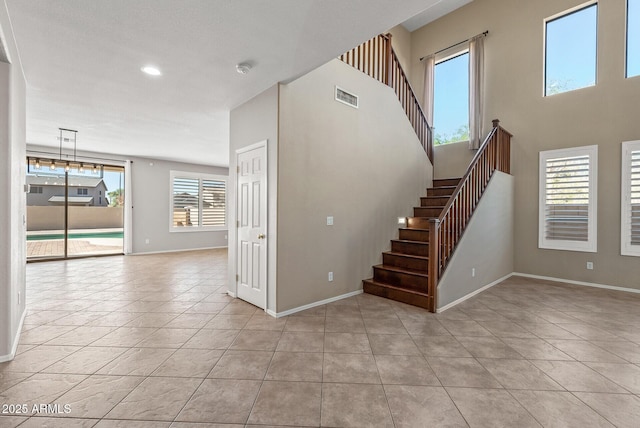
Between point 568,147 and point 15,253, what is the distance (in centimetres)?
785

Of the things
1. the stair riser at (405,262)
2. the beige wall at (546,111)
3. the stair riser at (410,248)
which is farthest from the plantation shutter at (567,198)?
the stair riser at (405,262)

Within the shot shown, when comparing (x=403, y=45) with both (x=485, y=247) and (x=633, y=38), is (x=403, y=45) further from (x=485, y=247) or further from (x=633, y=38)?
(x=485, y=247)

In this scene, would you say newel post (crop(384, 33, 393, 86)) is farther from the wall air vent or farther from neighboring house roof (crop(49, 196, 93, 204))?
neighboring house roof (crop(49, 196, 93, 204))

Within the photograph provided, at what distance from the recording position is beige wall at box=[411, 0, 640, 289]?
451cm

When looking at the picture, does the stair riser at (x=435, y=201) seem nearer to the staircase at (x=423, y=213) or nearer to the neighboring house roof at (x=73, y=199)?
the staircase at (x=423, y=213)

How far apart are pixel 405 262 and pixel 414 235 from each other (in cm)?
64

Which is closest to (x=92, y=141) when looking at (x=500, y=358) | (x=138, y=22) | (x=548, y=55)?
(x=138, y=22)

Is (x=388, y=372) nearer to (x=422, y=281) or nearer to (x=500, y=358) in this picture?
(x=500, y=358)

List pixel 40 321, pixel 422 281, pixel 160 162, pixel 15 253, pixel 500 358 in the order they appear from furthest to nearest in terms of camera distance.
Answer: pixel 160 162 < pixel 422 281 < pixel 40 321 < pixel 15 253 < pixel 500 358

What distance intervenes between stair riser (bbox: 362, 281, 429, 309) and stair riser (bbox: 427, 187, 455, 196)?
2524 mm

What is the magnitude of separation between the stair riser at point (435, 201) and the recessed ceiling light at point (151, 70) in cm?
468

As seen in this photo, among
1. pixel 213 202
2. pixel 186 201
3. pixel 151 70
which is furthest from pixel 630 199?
pixel 186 201

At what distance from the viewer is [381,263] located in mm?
4609

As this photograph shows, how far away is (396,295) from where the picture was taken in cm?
388
